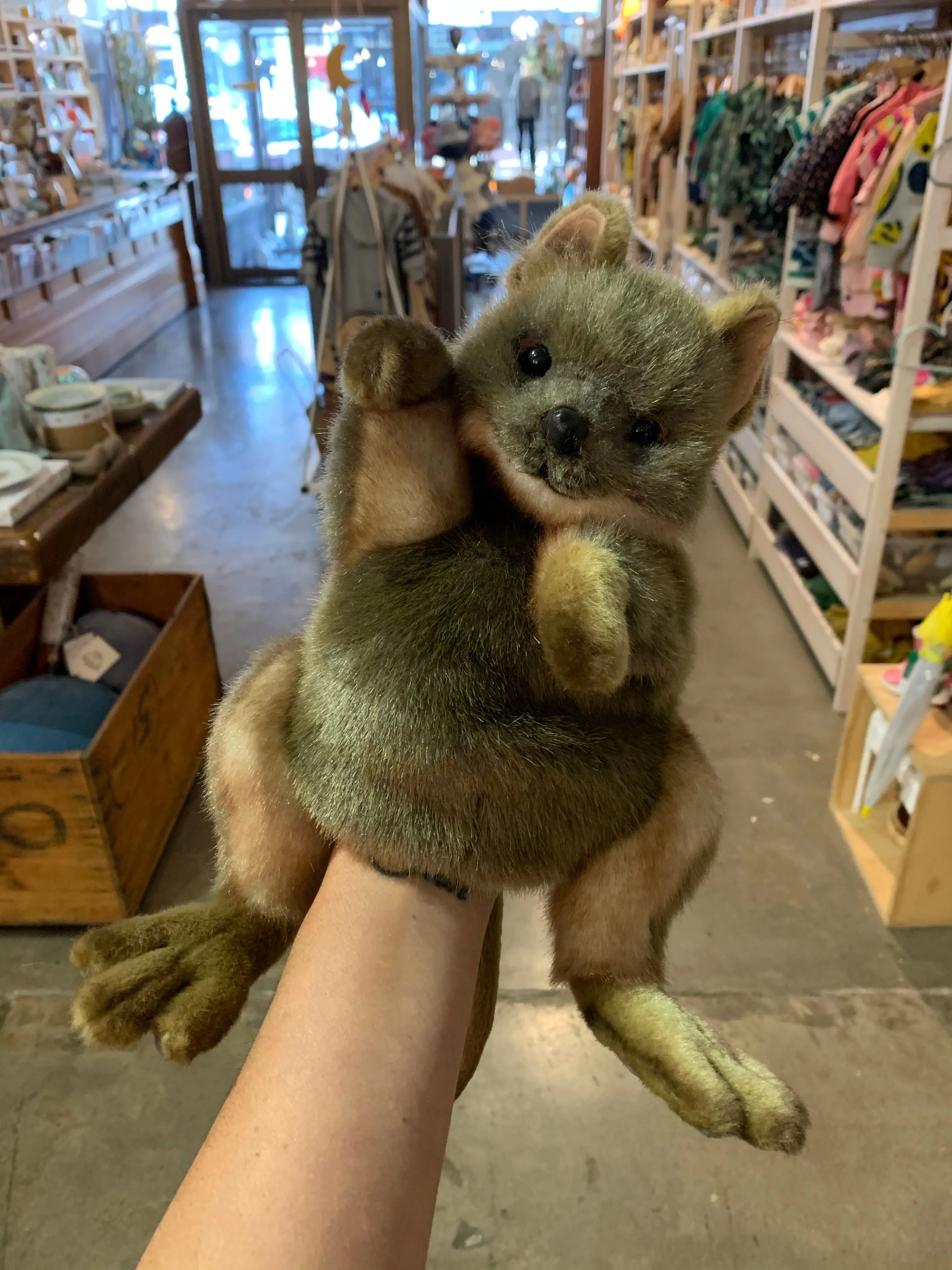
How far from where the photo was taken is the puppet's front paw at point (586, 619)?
22.1 inches

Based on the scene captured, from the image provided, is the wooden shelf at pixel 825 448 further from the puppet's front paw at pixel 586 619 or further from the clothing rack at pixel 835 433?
the puppet's front paw at pixel 586 619

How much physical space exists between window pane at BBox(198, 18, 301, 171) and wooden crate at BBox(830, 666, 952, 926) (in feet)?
22.4

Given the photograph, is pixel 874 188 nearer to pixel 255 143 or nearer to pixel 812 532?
pixel 812 532

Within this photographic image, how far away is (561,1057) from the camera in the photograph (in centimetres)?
168

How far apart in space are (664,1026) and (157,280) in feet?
22.5

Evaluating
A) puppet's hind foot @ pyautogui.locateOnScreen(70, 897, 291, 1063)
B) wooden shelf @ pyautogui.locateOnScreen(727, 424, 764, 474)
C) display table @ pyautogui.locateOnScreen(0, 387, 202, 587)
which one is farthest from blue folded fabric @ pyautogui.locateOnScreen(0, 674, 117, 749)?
wooden shelf @ pyautogui.locateOnScreen(727, 424, 764, 474)

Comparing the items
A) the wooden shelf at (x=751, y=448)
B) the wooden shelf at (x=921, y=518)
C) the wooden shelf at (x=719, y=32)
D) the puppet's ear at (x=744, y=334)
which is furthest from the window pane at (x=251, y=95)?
the puppet's ear at (x=744, y=334)

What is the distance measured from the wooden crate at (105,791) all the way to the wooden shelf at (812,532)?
5.79 ft

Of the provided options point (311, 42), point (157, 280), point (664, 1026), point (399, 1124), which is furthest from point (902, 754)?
point (311, 42)

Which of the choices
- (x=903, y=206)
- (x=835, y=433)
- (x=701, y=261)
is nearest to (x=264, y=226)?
(x=701, y=261)

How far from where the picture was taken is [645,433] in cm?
64

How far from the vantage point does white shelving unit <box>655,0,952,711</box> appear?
2074 mm

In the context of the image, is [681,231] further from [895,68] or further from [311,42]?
[311,42]

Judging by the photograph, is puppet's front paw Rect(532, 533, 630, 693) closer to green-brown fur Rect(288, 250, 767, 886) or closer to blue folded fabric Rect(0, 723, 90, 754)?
green-brown fur Rect(288, 250, 767, 886)
